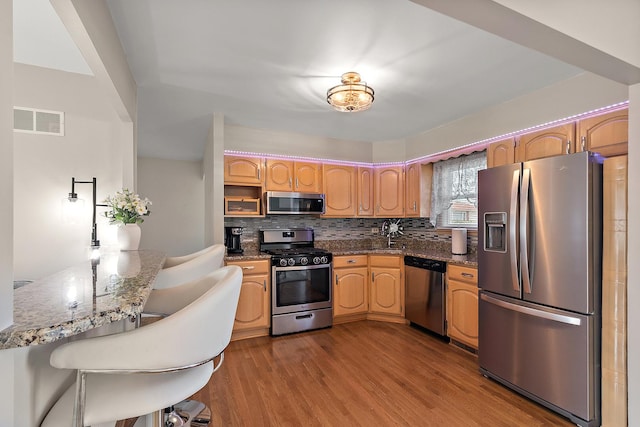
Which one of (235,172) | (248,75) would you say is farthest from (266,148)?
(248,75)

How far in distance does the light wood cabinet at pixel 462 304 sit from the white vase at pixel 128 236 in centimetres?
285

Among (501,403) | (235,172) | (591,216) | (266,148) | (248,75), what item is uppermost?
(248,75)

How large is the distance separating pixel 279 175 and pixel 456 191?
7.32ft

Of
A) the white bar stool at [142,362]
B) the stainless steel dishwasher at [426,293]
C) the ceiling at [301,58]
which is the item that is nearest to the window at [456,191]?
the ceiling at [301,58]

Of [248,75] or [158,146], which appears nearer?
[248,75]

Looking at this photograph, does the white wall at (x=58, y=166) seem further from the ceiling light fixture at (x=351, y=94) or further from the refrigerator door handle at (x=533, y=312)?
the refrigerator door handle at (x=533, y=312)

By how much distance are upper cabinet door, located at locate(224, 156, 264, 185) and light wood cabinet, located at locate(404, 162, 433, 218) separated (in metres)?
2.03

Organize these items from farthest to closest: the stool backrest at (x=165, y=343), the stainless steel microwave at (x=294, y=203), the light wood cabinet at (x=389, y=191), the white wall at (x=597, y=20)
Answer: the light wood cabinet at (x=389, y=191)
the stainless steel microwave at (x=294, y=203)
the white wall at (x=597, y=20)
the stool backrest at (x=165, y=343)

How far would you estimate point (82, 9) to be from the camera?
1245 mm

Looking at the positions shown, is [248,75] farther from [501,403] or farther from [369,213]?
[501,403]

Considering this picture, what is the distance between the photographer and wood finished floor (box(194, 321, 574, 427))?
196 centimetres

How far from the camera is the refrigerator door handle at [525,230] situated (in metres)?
2.12

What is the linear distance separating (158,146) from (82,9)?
400cm

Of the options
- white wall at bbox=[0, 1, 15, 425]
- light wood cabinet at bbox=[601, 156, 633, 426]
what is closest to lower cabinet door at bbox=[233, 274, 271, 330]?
white wall at bbox=[0, 1, 15, 425]
